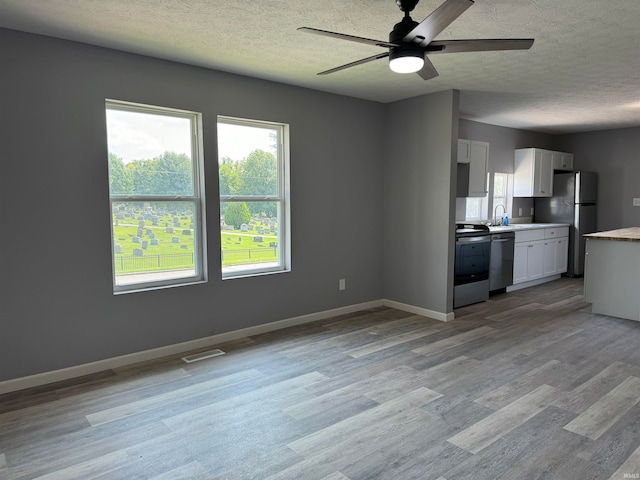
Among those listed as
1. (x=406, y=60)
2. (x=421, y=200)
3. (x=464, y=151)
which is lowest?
(x=421, y=200)

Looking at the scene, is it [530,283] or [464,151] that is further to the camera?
[530,283]

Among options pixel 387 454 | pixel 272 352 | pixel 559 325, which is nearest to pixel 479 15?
pixel 387 454

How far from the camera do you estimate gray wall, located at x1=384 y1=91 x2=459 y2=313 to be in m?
4.69

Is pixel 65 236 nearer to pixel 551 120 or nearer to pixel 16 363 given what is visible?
pixel 16 363

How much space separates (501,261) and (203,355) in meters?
4.20

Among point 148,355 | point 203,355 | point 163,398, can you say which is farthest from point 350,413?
point 148,355

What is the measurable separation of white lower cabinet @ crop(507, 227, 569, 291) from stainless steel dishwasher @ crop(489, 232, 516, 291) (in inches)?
7.7

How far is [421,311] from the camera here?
198 inches

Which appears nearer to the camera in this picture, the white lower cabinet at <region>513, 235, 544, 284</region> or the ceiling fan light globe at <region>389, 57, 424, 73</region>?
the ceiling fan light globe at <region>389, 57, 424, 73</region>

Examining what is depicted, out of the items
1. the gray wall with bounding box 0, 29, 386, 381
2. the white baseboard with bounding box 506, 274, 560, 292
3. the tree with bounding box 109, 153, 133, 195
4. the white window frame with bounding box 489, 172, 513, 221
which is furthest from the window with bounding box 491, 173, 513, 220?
the tree with bounding box 109, 153, 133, 195

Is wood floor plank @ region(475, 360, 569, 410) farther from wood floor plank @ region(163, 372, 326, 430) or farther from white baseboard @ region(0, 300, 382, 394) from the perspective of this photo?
white baseboard @ region(0, 300, 382, 394)

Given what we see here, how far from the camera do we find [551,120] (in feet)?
20.8

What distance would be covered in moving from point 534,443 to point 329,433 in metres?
1.14

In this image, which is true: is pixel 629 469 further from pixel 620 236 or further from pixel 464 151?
pixel 464 151
